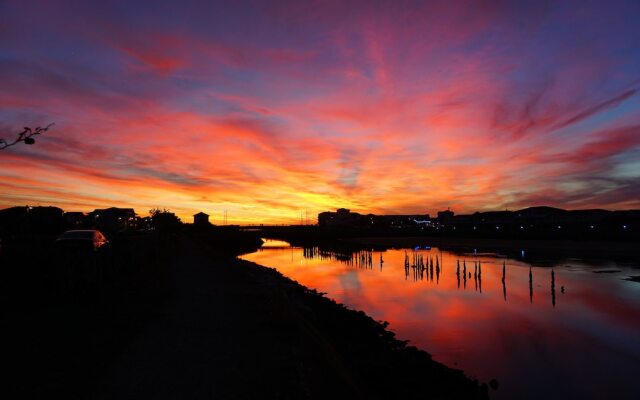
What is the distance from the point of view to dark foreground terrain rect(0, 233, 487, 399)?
28.0 feet

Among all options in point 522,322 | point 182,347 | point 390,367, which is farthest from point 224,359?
point 522,322

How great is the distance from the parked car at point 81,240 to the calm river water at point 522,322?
18.6 m

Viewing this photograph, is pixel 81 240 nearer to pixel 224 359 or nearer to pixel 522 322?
pixel 224 359

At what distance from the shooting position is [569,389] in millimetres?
16172

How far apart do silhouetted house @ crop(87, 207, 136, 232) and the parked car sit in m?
41.1

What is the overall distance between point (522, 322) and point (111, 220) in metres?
81.8

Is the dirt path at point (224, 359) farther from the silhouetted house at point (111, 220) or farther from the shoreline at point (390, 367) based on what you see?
the silhouetted house at point (111, 220)

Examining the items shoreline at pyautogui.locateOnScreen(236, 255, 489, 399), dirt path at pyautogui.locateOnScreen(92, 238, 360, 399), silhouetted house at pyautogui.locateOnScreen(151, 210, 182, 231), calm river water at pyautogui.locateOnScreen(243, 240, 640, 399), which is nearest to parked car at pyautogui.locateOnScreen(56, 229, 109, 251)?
dirt path at pyautogui.locateOnScreen(92, 238, 360, 399)

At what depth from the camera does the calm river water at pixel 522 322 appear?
17266 millimetres

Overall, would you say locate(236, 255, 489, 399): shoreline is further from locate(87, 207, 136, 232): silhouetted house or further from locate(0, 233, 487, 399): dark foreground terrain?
locate(87, 207, 136, 232): silhouetted house

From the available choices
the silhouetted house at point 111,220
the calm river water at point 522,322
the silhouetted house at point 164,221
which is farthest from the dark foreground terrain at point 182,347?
the silhouetted house at point 164,221

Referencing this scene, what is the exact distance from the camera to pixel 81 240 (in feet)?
82.2

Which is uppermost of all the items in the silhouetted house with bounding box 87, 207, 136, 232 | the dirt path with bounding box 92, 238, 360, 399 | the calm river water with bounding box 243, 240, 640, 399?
the silhouetted house with bounding box 87, 207, 136, 232

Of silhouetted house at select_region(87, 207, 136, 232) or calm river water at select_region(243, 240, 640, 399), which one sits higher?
silhouetted house at select_region(87, 207, 136, 232)
